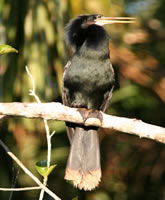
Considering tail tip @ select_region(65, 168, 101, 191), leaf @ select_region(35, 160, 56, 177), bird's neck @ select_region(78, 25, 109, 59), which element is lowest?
tail tip @ select_region(65, 168, 101, 191)

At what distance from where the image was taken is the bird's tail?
3359mm

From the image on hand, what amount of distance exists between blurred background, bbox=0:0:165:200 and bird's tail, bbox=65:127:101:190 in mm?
374

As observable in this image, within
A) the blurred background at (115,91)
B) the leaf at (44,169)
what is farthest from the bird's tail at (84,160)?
the leaf at (44,169)

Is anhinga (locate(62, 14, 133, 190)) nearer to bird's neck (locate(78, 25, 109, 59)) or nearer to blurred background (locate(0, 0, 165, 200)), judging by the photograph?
bird's neck (locate(78, 25, 109, 59))

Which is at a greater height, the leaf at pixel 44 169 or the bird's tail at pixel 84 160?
the leaf at pixel 44 169

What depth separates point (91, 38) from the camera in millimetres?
3486

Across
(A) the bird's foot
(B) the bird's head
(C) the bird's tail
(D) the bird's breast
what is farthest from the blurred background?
(A) the bird's foot

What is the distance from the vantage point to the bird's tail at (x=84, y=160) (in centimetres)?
336

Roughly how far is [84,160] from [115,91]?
4.28 ft

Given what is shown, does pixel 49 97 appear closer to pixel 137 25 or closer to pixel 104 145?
pixel 104 145

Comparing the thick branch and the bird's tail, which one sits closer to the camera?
the thick branch

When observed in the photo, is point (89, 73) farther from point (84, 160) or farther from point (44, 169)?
point (44, 169)

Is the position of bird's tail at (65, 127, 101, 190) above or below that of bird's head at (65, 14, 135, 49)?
below

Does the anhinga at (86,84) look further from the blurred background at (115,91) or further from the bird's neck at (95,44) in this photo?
the blurred background at (115,91)
